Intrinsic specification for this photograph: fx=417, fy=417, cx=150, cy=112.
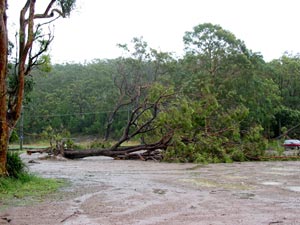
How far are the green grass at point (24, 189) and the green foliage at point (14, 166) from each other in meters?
0.11

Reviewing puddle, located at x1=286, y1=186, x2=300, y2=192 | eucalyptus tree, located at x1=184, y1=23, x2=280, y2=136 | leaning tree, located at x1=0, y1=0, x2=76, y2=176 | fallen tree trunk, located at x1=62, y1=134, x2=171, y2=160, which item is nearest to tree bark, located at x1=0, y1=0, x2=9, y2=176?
leaning tree, located at x1=0, y1=0, x2=76, y2=176

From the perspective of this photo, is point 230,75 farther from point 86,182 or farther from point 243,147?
point 86,182

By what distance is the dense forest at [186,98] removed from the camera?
19.6 metres

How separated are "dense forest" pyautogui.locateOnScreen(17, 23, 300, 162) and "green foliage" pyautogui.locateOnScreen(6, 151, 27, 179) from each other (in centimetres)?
132

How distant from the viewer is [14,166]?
10.4 m

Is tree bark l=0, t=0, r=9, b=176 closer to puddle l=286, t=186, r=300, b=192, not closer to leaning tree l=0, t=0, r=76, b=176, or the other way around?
leaning tree l=0, t=0, r=76, b=176

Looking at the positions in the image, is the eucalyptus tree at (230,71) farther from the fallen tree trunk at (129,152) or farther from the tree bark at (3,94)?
the tree bark at (3,94)

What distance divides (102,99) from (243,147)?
36.4 m

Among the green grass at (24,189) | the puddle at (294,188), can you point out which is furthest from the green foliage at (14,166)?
the puddle at (294,188)

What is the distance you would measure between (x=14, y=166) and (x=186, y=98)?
12.1 m

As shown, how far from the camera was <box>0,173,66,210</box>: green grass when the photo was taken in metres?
8.16

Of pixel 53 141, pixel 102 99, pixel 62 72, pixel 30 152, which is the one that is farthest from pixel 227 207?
pixel 62 72

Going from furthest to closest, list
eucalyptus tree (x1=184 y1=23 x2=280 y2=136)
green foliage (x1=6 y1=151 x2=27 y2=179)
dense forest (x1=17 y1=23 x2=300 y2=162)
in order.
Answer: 1. eucalyptus tree (x1=184 y1=23 x2=280 y2=136)
2. dense forest (x1=17 y1=23 x2=300 y2=162)
3. green foliage (x1=6 y1=151 x2=27 y2=179)

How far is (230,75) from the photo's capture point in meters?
35.0
